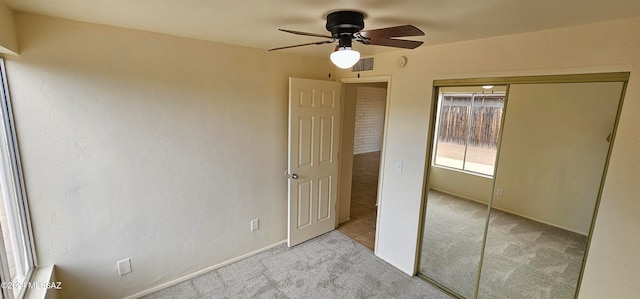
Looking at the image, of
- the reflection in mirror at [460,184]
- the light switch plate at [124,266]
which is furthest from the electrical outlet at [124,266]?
the reflection in mirror at [460,184]

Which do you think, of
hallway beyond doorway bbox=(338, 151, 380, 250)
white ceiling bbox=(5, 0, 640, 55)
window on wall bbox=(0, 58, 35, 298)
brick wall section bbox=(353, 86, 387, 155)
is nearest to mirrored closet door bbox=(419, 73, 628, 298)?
white ceiling bbox=(5, 0, 640, 55)

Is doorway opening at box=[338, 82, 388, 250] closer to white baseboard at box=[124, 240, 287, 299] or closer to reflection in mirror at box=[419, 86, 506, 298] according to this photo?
reflection in mirror at box=[419, 86, 506, 298]

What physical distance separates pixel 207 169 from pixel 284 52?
1467 mm

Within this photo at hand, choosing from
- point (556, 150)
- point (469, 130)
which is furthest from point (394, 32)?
point (556, 150)

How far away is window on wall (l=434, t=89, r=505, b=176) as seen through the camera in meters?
2.18

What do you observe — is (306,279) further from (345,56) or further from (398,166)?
(345,56)

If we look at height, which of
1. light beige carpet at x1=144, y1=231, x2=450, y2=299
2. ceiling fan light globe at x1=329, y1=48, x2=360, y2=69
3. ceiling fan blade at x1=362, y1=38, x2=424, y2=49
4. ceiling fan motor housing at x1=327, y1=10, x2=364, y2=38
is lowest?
light beige carpet at x1=144, y1=231, x2=450, y2=299

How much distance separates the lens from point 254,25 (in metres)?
1.84

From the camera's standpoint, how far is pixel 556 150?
1947 millimetres

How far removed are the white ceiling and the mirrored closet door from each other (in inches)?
17.6

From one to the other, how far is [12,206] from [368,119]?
6603mm

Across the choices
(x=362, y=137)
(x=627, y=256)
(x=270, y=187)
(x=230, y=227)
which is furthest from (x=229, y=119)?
(x=362, y=137)

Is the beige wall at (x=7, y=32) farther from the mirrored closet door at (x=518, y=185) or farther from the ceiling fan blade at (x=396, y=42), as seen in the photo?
the mirrored closet door at (x=518, y=185)

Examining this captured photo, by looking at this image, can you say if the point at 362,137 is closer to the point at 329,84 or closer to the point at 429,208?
the point at 329,84
